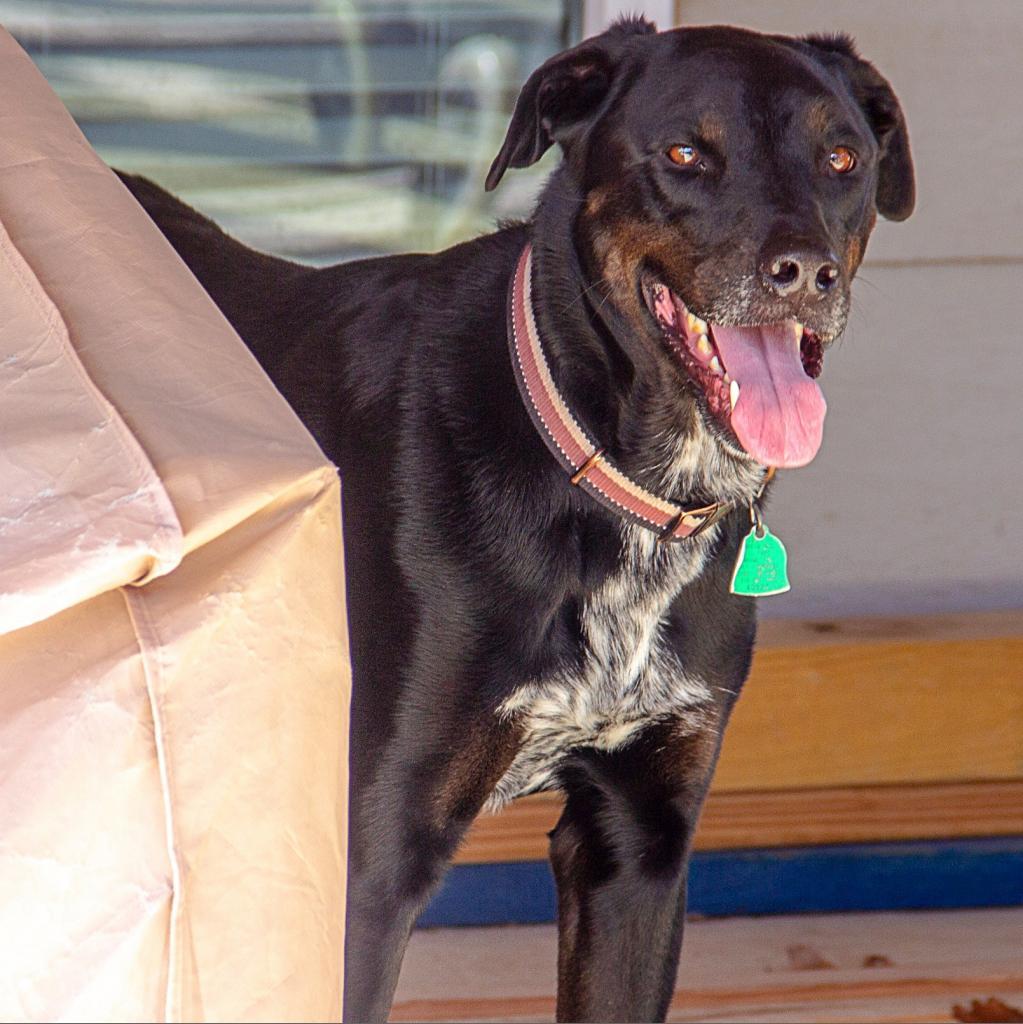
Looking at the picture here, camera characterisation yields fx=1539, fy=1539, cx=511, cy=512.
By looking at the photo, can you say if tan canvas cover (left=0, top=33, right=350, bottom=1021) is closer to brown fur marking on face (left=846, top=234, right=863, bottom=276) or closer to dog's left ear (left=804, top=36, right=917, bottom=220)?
brown fur marking on face (left=846, top=234, right=863, bottom=276)

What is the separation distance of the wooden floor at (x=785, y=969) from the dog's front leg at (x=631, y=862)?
461mm

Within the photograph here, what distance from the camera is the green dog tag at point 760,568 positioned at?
192 centimetres

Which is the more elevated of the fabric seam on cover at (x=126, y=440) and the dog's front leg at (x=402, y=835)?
the fabric seam on cover at (x=126, y=440)

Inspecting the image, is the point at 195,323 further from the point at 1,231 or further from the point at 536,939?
the point at 536,939

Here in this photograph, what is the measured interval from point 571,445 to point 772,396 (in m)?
0.25

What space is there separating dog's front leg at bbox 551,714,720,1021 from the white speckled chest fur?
0.13 feet

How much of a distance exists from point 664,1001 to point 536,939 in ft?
2.49

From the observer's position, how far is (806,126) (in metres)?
1.79

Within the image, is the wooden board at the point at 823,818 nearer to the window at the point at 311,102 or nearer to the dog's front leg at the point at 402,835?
the dog's front leg at the point at 402,835

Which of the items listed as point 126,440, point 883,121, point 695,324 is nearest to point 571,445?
point 695,324

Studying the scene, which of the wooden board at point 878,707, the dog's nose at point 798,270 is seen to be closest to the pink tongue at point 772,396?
the dog's nose at point 798,270

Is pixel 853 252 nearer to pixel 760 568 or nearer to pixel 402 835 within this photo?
pixel 760 568

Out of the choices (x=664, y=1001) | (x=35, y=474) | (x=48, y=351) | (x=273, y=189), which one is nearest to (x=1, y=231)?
(x=48, y=351)

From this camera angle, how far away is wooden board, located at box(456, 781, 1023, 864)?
2.79m
